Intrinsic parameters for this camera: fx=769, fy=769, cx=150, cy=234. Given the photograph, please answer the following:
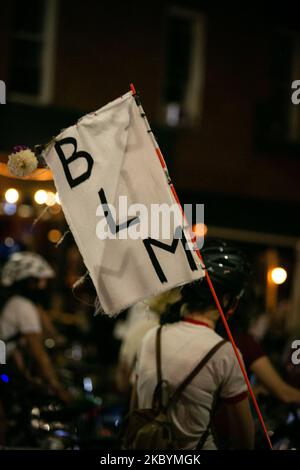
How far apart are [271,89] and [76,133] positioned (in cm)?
1310

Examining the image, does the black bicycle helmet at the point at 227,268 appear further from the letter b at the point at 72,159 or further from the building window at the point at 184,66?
the building window at the point at 184,66

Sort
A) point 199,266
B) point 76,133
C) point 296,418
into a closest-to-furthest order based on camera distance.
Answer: point 199,266
point 76,133
point 296,418

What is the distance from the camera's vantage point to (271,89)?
651 inches

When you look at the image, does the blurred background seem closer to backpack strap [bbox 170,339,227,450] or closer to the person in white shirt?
the person in white shirt

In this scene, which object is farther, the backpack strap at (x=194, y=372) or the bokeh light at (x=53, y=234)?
the bokeh light at (x=53, y=234)

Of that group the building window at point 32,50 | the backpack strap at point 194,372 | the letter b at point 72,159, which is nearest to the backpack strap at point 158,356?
the backpack strap at point 194,372

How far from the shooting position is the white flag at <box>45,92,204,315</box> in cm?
384

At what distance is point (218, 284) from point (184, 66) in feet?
39.3

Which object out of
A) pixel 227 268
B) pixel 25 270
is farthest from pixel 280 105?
pixel 227 268

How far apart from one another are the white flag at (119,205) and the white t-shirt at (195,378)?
1.36 feet

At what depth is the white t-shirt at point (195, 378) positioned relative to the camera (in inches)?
154
